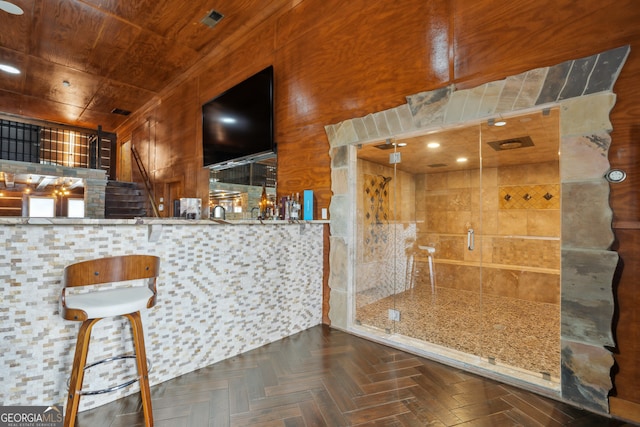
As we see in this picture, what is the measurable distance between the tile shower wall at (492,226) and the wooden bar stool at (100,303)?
2.93m

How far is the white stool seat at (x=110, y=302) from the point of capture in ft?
4.51

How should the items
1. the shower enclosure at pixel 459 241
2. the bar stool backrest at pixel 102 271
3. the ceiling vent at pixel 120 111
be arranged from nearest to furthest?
the bar stool backrest at pixel 102 271, the shower enclosure at pixel 459 241, the ceiling vent at pixel 120 111

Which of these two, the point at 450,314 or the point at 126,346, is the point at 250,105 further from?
the point at 450,314

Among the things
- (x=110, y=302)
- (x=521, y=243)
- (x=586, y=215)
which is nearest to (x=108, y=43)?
(x=110, y=302)

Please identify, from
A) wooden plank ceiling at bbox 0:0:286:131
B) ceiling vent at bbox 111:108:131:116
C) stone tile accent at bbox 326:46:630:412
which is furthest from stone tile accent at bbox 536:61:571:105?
ceiling vent at bbox 111:108:131:116

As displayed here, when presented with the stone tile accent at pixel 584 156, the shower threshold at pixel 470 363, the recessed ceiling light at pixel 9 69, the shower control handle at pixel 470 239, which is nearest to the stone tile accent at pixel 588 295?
the shower threshold at pixel 470 363

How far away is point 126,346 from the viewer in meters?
1.91

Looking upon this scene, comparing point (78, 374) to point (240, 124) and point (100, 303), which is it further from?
point (240, 124)

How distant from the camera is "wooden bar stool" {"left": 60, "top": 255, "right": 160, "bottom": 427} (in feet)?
4.46

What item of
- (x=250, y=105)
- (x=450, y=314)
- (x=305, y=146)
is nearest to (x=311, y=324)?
(x=450, y=314)

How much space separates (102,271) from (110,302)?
17 cm

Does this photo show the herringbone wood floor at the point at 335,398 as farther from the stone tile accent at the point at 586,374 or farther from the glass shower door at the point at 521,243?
the glass shower door at the point at 521,243

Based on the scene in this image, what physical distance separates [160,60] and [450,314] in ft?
19.5

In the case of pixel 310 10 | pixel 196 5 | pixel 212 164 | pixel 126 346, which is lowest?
pixel 126 346
